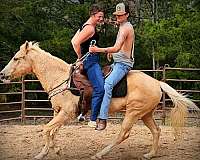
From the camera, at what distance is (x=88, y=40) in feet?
15.8

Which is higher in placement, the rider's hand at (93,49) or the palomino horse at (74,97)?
the rider's hand at (93,49)

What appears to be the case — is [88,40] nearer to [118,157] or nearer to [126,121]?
[126,121]

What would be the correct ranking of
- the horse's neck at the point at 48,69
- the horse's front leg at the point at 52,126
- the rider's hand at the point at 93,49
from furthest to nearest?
the horse's neck at the point at 48,69, the horse's front leg at the point at 52,126, the rider's hand at the point at 93,49

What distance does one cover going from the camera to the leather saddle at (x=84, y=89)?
482cm

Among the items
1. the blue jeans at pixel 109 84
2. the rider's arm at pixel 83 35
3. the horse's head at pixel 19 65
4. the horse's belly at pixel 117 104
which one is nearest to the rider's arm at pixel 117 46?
the rider's arm at pixel 83 35

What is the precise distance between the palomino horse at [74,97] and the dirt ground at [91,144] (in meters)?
0.28

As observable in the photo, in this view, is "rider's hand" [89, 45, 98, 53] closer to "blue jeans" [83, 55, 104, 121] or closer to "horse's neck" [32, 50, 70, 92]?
"blue jeans" [83, 55, 104, 121]

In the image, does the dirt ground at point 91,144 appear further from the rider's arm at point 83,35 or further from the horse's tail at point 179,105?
the rider's arm at point 83,35

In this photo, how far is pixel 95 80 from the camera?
15.7ft

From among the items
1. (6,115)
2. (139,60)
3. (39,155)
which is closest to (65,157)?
(39,155)

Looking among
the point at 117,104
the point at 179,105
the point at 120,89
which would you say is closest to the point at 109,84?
the point at 120,89

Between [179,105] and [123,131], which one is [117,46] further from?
[179,105]

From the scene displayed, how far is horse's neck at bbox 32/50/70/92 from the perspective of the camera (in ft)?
16.6

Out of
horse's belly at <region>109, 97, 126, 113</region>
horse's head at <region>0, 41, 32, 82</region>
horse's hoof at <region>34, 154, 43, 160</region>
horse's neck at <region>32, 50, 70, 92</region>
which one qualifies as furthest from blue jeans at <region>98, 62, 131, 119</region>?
horse's head at <region>0, 41, 32, 82</region>
